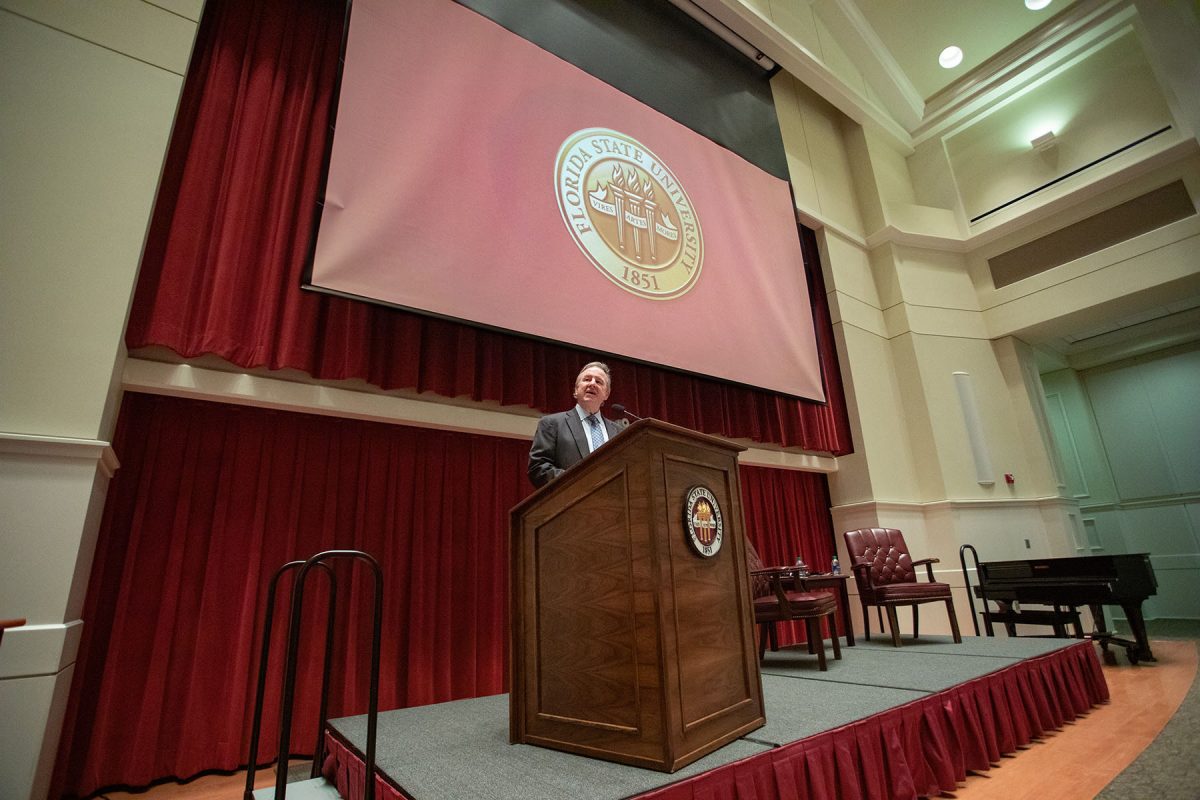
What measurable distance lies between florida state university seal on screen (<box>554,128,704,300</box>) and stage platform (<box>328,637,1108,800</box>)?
7.64 ft

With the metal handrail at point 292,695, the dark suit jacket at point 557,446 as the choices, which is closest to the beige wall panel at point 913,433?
the dark suit jacket at point 557,446

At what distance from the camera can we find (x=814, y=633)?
2.77 m

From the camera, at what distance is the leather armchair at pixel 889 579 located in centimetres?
345

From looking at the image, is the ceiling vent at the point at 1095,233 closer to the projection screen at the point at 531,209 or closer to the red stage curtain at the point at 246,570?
the projection screen at the point at 531,209

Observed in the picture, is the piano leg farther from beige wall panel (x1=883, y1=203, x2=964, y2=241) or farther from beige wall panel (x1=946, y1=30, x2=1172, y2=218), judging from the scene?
beige wall panel (x1=946, y1=30, x2=1172, y2=218)

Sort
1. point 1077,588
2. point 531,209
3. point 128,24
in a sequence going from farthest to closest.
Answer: point 1077,588, point 531,209, point 128,24

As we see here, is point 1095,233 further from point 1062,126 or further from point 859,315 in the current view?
point 859,315

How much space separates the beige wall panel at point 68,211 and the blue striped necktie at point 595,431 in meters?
1.76

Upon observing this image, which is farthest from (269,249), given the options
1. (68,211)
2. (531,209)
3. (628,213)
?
(628,213)

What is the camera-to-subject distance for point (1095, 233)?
5453 millimetres

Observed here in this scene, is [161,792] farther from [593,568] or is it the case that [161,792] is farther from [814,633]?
[814,633]

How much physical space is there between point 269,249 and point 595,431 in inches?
72.3

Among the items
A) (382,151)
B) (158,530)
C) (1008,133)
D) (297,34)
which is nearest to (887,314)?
(1008,133)

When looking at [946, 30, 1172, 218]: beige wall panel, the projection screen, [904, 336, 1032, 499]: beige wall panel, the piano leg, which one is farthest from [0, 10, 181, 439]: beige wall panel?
[946, 30, 1172, 218]: beige wall panel
